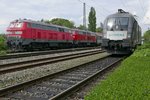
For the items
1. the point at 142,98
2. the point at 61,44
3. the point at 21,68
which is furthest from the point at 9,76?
the point at 61,44

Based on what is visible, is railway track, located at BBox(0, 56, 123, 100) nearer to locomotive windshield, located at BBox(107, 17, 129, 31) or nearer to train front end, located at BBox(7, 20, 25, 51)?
locomotive windshield, located at BBox(107, 17, 129, 31)

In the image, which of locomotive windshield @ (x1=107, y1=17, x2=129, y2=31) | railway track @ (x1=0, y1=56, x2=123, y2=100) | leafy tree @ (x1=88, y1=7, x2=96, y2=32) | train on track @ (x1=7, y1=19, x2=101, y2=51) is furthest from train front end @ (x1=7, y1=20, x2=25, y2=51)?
leafy tree @ (x1=88, y1=7, x2=96, y2=32)

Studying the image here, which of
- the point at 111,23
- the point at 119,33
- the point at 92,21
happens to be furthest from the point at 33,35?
the point at 92,21

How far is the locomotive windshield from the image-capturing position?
944 inches

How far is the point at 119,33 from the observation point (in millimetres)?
23844

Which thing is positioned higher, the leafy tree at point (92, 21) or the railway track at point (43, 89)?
the leafy tree at point (92, 21)

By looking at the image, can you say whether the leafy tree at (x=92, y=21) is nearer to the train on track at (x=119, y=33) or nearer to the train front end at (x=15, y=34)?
the train front end at (x=15, y=34)

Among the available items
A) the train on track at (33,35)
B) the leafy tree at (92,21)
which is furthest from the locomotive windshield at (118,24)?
the leafy tree at (92,21)

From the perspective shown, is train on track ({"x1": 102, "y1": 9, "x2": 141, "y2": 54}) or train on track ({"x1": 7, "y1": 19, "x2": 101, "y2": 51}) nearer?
train on track ({"x1": 102, "y1": 9, "x2": 141, "y2": 54})

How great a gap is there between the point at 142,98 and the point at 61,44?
3572cm

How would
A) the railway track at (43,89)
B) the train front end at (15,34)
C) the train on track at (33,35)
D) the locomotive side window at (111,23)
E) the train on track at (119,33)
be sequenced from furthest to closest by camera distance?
the train on track at (33,35), the train front end at (15,34), the locomotive side window at (111,23), the train on track at (119,33), the railway track at (43,89)

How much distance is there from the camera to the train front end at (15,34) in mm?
29375

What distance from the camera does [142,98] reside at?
5.70 m

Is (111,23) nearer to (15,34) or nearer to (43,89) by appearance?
(15,34)
